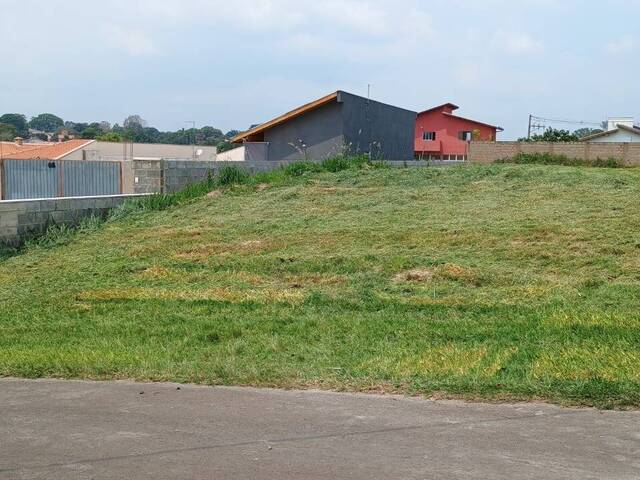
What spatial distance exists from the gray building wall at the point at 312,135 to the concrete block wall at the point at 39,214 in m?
15.9

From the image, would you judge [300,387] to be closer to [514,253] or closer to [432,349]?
[432,349]

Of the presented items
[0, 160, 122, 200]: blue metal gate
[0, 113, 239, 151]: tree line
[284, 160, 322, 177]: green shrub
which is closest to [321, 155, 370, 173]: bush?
[284, 160, 322, 177]: green shrub

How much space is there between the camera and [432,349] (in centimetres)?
829

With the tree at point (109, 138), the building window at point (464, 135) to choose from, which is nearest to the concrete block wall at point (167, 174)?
the tree at point (109, 138)

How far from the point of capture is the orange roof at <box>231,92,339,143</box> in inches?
1339

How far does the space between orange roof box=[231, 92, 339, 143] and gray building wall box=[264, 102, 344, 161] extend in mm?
349

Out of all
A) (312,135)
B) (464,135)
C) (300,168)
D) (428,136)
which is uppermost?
(464,135)

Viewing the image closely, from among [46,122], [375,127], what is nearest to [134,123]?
[46,122]

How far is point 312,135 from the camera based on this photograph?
117 feet

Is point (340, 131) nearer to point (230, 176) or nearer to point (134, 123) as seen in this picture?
point (230, 176)

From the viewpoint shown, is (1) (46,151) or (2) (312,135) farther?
(1) (46,151)

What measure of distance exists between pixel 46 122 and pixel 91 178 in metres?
115

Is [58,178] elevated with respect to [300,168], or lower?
lower

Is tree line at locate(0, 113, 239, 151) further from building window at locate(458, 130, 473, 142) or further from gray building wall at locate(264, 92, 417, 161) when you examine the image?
gray building wall at locate(264, 92, 417, 161)
